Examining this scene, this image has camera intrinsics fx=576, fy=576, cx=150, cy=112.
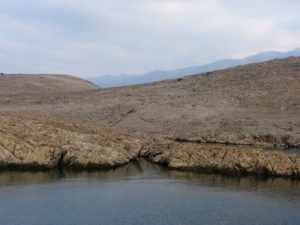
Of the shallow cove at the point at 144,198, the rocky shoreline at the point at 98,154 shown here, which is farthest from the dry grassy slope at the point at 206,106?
the shallow cove at the point at 144,198

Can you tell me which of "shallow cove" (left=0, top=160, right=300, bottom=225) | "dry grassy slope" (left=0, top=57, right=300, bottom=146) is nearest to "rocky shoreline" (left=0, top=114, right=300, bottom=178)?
"shallow cove" (left=0, top=160, right=300, bottom=225)

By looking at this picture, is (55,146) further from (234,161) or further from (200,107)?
(200,107)

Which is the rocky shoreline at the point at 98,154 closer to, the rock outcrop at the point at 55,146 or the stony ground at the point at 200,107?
the rock outcrop at the point at 55,146

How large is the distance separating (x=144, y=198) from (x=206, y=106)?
142ft

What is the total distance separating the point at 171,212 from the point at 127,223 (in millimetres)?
3900

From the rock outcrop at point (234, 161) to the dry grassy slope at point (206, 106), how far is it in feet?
55.9

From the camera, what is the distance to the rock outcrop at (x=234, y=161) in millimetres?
50750

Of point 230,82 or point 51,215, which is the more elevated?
point 230,82

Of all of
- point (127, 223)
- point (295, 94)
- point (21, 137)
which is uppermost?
point (295, 94)

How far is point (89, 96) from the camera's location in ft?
306

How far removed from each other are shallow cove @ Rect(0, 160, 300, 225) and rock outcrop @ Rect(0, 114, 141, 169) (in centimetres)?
175

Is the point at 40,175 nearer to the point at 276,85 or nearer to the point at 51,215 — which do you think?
the point at 51,215

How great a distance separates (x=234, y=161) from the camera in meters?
51.8

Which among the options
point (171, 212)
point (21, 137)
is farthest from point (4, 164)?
point (171, 212)
